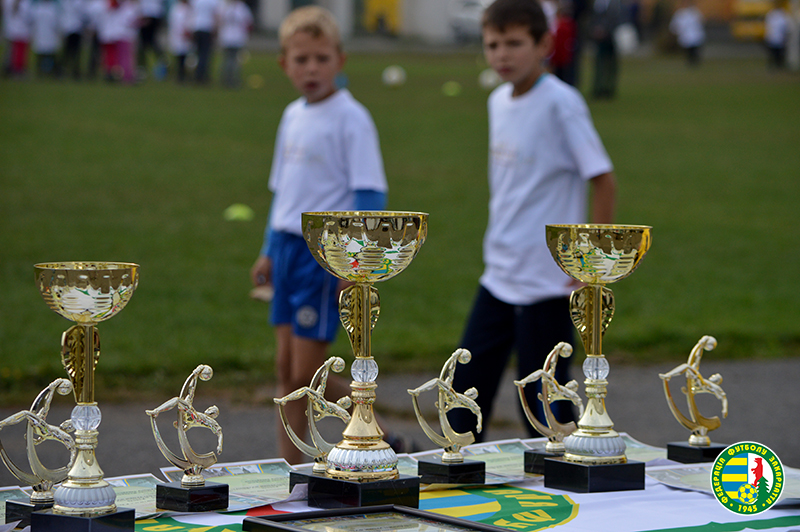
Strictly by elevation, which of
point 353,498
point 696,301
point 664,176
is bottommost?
point 353,498

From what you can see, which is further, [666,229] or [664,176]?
[664,176]

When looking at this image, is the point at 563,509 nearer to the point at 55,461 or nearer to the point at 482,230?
the point at 55,461

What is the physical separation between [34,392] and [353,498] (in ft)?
A: 12.7

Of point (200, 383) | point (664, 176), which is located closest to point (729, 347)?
point (200, 383)

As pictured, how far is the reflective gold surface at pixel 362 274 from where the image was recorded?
75.9 inches

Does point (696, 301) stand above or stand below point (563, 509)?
above

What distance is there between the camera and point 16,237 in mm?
9227

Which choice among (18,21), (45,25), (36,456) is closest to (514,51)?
(36,456)

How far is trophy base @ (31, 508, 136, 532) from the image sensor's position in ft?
5.51

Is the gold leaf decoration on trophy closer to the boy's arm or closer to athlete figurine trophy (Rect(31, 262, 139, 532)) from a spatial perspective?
athlete figurine trophy (Rect(31, 262, 139, 532))

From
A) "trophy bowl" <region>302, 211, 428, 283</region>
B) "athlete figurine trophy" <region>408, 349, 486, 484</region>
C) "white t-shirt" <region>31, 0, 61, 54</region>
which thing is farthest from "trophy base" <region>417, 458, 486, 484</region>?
"white t-shirt" <region>31, 0, 61, 54</region>

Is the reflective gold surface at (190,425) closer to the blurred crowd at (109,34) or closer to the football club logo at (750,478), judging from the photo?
the football club logo at (750,478)

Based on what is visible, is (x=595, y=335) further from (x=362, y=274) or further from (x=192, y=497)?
(x=192, y=497)

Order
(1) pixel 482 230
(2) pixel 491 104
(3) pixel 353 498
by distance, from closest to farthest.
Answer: (3) pixel 353 498 < (2) pixel 491 104 < (1) pixel 482 230
